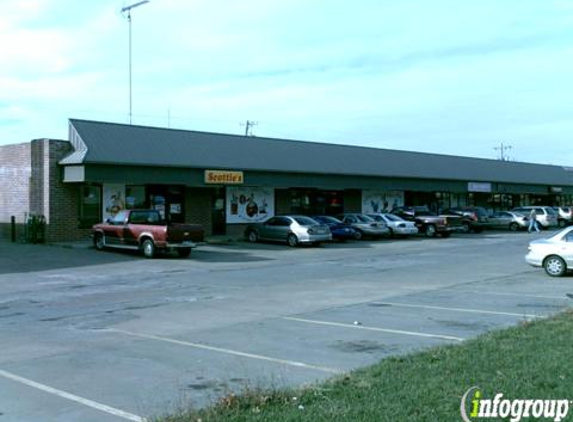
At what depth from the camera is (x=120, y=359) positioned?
8.58 metres

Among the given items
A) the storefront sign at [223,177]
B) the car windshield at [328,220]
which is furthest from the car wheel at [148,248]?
the car windshield at [328,220]

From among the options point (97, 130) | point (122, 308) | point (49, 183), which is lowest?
point (122, 308)

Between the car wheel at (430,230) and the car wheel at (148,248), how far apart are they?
19725mm

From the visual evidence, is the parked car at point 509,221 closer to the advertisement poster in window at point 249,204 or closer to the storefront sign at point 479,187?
the storefront sign at point 479,187

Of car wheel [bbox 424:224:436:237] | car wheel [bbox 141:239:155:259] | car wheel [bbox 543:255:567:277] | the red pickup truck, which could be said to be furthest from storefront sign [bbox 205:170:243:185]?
car wheel [bbox 543:255:567:277]

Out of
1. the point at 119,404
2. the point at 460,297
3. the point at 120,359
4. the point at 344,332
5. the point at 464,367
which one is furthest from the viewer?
the point at 460,297

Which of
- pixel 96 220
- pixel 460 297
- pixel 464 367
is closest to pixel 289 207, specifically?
pixel 96 220

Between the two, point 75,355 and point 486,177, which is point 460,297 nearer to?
point 75,355

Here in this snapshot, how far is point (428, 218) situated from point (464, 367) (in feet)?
110

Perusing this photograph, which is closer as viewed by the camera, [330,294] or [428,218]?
[330,294]

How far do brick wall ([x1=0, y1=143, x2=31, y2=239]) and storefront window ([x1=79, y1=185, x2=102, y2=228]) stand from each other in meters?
2.74

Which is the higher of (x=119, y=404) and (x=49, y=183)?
(x=49, y=183)

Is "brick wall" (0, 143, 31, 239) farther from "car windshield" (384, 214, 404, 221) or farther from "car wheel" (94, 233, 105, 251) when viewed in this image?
"car windshield" (384, 214, 404, 221)

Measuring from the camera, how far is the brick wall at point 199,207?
113 ft
